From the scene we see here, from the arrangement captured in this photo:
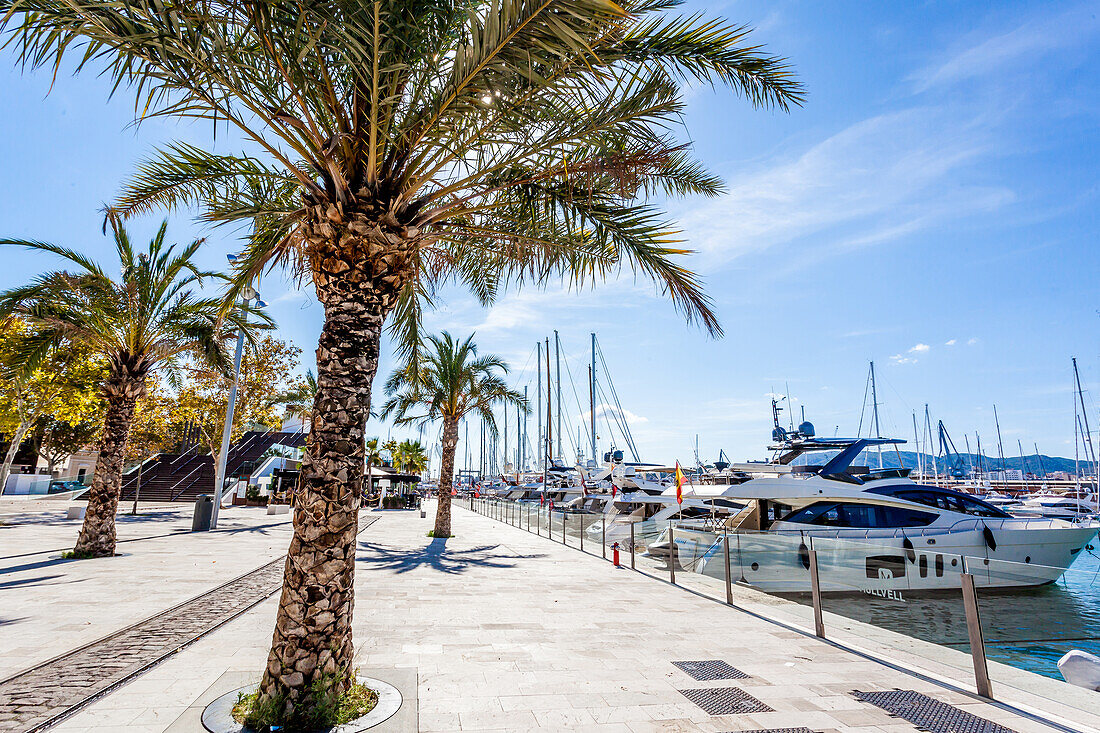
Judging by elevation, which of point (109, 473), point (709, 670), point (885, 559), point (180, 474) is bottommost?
point (709, 670)

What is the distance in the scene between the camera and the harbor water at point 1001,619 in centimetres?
548

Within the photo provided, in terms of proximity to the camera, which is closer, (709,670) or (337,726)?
(337,726)

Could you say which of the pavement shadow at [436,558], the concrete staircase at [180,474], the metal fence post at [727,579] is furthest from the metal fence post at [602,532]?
the concrete staircase at [180,474]

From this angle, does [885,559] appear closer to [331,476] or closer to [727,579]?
[727,579]

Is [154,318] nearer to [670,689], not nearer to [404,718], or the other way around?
[404,718]

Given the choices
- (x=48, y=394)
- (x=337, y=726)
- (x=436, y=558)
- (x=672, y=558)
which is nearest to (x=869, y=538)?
(x=672, y=558)

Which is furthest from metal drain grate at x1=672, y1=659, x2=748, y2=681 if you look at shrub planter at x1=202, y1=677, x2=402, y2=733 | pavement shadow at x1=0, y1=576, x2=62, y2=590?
→ pavement shadow at x1=0, y1=576, x2=62, y2=590

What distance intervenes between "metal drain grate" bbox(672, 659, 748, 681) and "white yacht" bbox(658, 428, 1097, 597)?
8.40ft

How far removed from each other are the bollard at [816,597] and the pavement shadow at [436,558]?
7.20m

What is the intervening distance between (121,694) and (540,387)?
49.6 meters

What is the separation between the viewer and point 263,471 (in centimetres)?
4334

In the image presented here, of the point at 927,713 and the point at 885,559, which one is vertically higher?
the point at 885,559

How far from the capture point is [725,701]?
4.80 metres

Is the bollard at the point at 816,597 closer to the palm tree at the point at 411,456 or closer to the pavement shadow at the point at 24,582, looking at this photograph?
the pavement shadow at the point at 24,582
